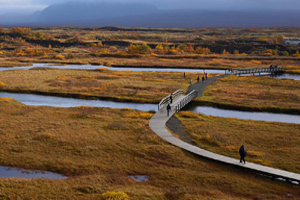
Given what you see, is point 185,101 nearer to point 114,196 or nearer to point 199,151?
point 199,151

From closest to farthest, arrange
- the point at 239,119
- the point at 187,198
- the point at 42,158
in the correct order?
the point at 187,198, the point at 42,158, the point at 239,119

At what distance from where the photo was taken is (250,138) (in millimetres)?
27281

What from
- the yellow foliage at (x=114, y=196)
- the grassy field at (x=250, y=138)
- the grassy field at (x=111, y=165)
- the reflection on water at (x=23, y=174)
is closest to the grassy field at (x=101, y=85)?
the grassy field at (x=250, y=138)

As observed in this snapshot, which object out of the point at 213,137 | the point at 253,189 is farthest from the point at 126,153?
the point at 253,189

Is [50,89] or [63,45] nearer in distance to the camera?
[50,89]

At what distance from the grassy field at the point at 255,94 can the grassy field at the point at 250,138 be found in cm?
734

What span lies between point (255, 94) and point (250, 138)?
67.6 feet

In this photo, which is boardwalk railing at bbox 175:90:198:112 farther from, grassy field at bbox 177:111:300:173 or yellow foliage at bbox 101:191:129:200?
yellow foliage at bbox 101:191:129:200

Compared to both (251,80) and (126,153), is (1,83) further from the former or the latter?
(251,80)

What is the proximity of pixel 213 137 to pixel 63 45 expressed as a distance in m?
140

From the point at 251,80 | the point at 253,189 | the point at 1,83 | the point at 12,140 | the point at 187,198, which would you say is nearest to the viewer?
the point at 187,198

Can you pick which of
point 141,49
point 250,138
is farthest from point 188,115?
point 141,49

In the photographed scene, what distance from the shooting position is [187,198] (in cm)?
1752

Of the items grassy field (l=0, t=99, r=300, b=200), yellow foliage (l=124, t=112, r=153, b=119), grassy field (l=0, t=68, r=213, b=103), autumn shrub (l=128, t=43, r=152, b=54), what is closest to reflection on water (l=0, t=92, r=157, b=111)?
grassy field (l=0, t=68, r=213, b=103)
